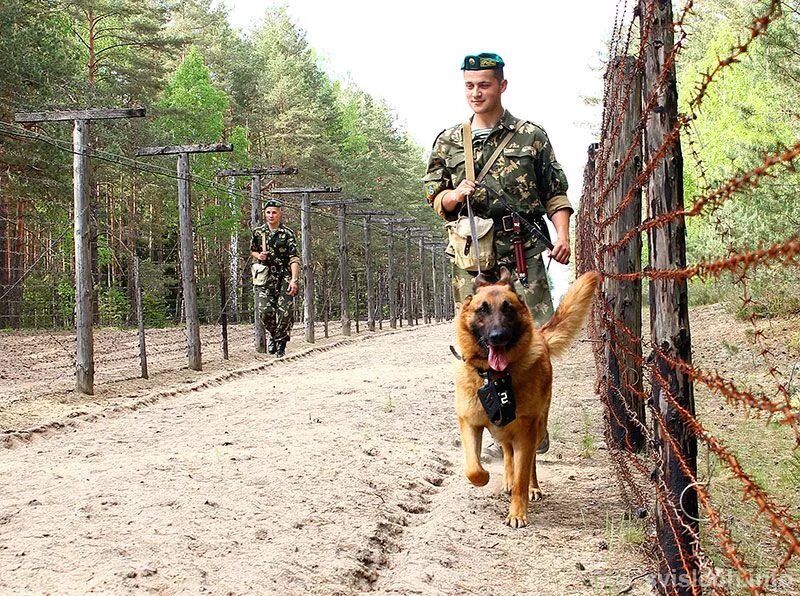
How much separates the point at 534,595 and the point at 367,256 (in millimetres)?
31368

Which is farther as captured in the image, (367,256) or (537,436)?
(367,256)

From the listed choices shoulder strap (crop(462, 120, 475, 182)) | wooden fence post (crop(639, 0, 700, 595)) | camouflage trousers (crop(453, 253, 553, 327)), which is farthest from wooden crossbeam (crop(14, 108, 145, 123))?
wooden fence post (crop(639, 0, 700, 595))

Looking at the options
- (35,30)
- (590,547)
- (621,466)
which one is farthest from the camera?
(35,30)

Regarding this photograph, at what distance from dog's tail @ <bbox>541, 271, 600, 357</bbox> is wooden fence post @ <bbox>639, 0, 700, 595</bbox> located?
1326 millimetres

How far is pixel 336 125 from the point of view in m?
57.7

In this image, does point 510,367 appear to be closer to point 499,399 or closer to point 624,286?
point 499,399

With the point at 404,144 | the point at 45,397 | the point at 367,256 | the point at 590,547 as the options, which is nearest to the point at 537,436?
the point at 590,547

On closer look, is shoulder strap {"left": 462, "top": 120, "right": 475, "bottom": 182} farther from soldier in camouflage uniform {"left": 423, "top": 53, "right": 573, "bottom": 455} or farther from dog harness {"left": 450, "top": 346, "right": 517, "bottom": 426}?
dog harness {"left": 450, "top": 346, "right": 517, "bottom": 426}

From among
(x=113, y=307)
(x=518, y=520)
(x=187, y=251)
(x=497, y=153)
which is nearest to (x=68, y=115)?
(x=187, y=251)

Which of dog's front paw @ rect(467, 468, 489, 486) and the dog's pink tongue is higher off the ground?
the dog's pink tongue

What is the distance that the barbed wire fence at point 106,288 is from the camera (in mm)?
15406

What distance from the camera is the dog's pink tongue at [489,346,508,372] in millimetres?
4559

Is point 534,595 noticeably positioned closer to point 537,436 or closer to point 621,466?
point 537,436

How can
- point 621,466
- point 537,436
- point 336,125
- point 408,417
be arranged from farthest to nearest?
1. point 336,125
2. point 408,417
3. point 621,466
4. point 537,436
